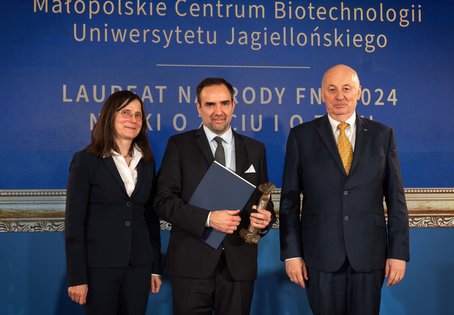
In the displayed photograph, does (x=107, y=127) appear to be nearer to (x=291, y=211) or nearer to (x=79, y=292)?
(x=79, y=292)

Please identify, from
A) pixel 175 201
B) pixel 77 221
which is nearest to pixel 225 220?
pixel 175 201

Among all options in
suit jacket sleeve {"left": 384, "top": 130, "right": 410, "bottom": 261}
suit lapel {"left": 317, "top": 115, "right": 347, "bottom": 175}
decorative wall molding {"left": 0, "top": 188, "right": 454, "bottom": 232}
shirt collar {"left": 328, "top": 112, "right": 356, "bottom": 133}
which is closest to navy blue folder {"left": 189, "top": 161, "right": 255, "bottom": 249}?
suit lapel {"left": 317, "top": 115, "right": 347, "bottom": 175}

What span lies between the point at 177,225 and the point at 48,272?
1.32 meters

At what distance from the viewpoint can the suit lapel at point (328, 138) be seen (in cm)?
249

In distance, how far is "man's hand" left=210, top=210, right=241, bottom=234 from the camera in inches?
93.6

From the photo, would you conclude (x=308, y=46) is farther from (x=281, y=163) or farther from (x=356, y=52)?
(x=281, y=163)

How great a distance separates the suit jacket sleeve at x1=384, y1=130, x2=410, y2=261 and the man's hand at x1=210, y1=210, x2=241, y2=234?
0.69 m

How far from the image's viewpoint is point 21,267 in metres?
3.37

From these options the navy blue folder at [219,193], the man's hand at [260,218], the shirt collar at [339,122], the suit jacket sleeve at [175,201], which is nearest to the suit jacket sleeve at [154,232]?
the suit jacket sleeve at [175,201]

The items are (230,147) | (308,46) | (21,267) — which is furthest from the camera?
(308,46)

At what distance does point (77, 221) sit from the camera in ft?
7.95

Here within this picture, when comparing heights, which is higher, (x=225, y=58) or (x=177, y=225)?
(x=225, y=58)

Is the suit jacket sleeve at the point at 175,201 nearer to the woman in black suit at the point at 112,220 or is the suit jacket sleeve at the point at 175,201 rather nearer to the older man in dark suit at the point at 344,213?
the woman in black suit at the point at 112,220

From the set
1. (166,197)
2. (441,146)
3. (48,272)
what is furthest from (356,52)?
(48,272)
